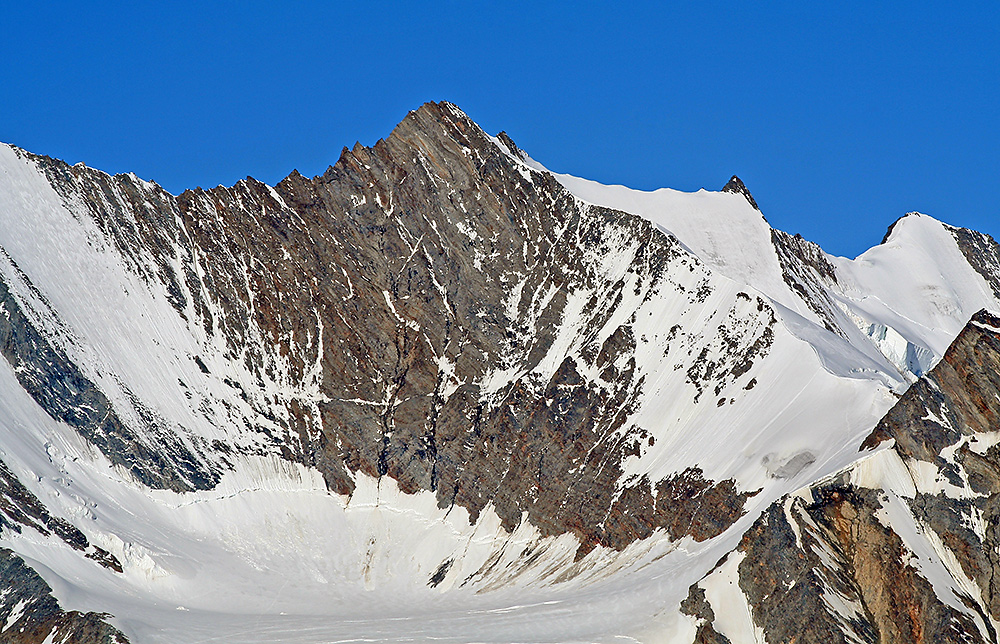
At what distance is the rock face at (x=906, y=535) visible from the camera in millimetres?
81438

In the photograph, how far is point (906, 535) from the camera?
8394cm

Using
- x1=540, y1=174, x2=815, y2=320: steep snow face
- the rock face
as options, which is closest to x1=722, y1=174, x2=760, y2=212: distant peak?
x1=540, y1=174, x2=815, y2=320: steep snow face

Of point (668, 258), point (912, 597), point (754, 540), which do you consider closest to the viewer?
point (912, 597)

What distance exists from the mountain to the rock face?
0.25 metres

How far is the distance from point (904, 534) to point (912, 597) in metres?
3.74

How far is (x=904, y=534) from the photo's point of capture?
8400 cm

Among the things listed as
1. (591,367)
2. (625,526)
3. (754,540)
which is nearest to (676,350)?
(591,367)

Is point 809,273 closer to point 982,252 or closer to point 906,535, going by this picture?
point 982,252

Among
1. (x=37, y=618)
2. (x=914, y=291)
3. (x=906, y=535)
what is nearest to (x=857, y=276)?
(x=914, y=291)

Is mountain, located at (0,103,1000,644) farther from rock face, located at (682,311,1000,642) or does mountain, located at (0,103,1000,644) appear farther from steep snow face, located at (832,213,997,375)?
steep snow face, located at (832,213,997,375)

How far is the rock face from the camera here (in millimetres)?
81438

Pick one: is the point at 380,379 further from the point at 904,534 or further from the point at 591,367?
the point at 904,534

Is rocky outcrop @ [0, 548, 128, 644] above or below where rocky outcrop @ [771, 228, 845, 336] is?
below

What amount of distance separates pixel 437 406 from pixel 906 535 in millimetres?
54763
